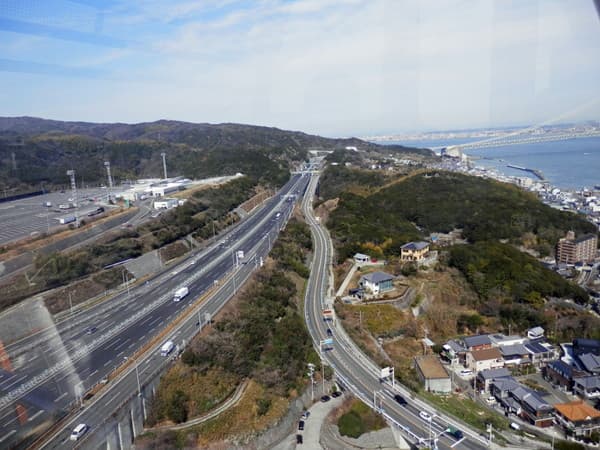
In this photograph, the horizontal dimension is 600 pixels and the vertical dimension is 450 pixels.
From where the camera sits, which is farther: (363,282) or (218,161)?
(218,161)

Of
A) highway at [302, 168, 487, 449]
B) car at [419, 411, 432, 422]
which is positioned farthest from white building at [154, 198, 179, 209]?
car at [419, 411, 432, 422]

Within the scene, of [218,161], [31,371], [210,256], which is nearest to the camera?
[31,371]

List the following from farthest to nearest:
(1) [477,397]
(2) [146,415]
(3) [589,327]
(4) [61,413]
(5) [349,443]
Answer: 1. (3) [589,327]
2. (1) [477,397]
3. (5) [349,443]
4. (2) [146,415]
5. (4) [61,413]

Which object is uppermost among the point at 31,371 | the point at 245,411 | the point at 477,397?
the point at 31,371

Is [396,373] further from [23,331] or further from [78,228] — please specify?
[78,228]

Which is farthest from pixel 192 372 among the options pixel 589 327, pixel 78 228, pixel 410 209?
pixel 410 209

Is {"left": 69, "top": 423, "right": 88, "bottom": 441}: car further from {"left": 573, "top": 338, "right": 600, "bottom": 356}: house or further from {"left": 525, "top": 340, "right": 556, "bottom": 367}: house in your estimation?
{"left": 573, "top": 338, "right": 600, "bottom": 356}: house
